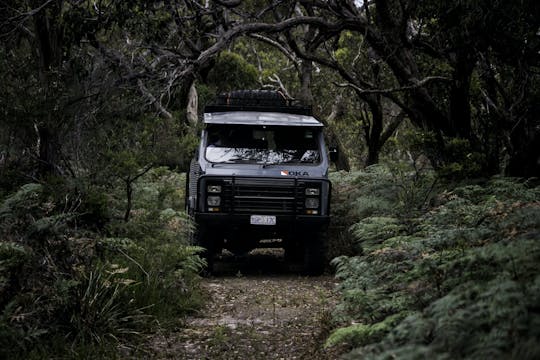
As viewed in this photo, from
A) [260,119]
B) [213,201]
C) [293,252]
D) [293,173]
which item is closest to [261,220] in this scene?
[213,201]

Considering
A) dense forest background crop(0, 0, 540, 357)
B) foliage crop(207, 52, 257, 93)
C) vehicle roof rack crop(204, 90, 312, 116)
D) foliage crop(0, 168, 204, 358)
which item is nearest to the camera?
dense forest background crop(0, 0, 540, 357)

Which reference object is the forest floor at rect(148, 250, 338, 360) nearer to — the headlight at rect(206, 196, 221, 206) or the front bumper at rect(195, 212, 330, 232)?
the front bumper at rect(195, 212, 330, 232)

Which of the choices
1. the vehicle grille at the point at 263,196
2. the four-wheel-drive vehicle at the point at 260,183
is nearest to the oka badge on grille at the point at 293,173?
the four-wheel-drive vehicle at the point at 260,183

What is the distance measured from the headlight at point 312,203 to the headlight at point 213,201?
1438 mm

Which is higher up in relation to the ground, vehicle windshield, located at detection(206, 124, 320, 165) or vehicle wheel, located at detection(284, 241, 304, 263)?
vehicle windshield, located at detection(206, 124, 320, 165)

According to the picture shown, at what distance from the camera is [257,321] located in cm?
766

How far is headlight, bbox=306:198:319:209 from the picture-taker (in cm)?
1055

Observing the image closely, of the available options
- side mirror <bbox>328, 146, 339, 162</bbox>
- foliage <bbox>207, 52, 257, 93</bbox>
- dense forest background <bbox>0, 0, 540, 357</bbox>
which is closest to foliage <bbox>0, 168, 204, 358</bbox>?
dense forest background <bbox>0, 0, 540, 357</bbox>

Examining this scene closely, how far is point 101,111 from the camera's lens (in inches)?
378

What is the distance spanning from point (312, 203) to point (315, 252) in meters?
0.83

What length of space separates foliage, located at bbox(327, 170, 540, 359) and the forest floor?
736 millimetres

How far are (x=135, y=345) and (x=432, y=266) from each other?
9.72ft

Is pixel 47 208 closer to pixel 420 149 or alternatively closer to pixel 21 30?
pixel 21 30

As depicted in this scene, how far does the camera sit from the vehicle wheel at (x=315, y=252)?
35.2 feet
